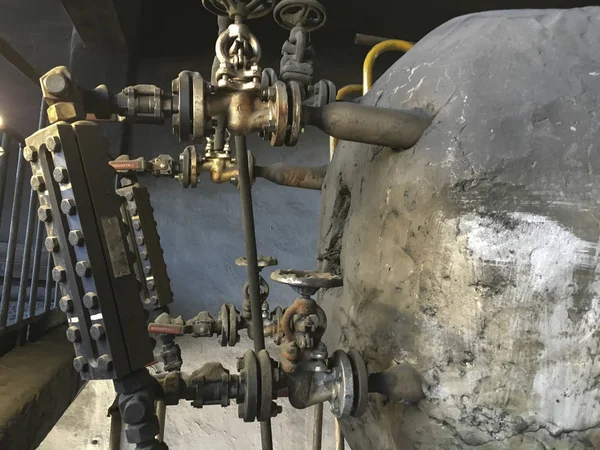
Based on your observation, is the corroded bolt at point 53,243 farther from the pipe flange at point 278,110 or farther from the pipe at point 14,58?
the pipe at point 14,58

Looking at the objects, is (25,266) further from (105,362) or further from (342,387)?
(342,387)

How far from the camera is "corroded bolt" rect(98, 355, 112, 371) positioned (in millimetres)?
698

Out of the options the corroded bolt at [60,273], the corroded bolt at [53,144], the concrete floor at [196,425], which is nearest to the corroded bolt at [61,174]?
the corroded bolt at [53,144]

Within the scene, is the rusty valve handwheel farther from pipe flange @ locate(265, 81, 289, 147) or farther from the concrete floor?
the concrete floor

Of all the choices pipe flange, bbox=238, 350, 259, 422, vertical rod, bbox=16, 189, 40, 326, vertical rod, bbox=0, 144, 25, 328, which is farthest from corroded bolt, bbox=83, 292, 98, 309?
vertical rod, bbox=16, 189, 40, 326

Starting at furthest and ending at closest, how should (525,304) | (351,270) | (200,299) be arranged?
(200,299)
(351,270)
(525,304)

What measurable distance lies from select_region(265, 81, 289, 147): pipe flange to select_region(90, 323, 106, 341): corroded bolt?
0.40 metres

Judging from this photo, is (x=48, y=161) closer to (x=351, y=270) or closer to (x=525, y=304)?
(x=351, y=270)

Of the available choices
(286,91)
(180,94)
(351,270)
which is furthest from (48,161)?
(351,270)

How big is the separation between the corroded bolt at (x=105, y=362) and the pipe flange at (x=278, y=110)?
0.43 metres

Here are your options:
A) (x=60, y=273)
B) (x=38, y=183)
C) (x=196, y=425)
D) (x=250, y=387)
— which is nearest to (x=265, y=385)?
(x=250, y=387)

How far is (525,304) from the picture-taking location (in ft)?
2.25

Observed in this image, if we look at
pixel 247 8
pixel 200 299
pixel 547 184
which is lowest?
pixel 200 299

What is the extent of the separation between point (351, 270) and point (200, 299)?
1846 mm
